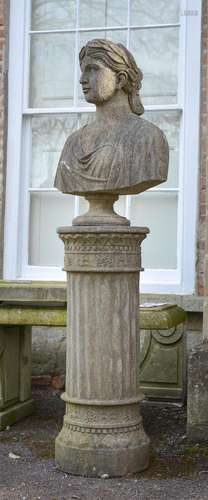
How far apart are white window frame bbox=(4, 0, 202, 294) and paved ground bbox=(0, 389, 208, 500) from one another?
1.28 m

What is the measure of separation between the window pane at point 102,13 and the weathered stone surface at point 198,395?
9.87 feet

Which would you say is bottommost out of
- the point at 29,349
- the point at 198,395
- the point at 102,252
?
the point at 198,395

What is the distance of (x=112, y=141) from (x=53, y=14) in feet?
9.53

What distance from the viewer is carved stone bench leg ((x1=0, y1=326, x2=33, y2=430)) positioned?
16.8ft

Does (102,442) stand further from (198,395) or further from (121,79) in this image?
(121,79)

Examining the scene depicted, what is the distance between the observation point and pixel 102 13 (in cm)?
643

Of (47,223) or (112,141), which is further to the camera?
(47,223)

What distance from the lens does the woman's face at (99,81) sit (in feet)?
13.4

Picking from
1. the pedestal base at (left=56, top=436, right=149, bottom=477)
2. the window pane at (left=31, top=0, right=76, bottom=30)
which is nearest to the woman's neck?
the pedestal base at (left=56, top=436, right=149, bottom=477)

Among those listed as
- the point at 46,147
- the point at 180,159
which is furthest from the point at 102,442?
the point at 46,147

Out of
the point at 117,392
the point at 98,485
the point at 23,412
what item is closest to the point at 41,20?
the point at 23,412

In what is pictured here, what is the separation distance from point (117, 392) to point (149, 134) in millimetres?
1342

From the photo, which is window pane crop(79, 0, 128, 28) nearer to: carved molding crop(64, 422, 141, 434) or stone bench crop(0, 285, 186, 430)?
stone bench crop(0, 285, 186, 430)

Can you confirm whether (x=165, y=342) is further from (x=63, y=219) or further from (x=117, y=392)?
(x=117, y=392)
